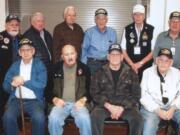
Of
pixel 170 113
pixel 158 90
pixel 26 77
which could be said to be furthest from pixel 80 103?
pixel 170 113

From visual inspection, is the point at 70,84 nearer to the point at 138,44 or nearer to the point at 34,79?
the point at 34,79

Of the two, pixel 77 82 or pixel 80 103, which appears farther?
pixel 77 82

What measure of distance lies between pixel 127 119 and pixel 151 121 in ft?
0.78

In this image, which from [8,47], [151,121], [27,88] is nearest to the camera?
[151,121]

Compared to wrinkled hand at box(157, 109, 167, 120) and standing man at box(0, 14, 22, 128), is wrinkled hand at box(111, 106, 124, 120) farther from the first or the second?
standing man at box(0, 14, 22, 128)

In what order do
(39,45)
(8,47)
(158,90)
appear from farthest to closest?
(39,45), (8,47), (158,90)

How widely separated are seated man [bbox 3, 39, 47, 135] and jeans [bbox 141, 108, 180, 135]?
104cm

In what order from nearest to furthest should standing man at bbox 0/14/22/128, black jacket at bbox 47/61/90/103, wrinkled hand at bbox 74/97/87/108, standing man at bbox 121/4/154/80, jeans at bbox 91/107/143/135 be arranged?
jeans at bbox 91/107/143/135
wrinkled hand at bbox 74/97/87/108
black jacket at bbox 47/61/90/103
standing man at bbox 0/14/22/128
standing man at bbox 121/4/154/80

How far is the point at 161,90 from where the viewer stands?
362 cm

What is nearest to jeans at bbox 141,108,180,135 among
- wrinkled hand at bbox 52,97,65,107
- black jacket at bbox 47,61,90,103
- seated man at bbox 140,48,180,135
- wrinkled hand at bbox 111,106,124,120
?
seated man at bbox 140,48,180,135

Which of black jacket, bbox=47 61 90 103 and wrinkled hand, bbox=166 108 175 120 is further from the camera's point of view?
black jacket, bbox=47 61 90 103

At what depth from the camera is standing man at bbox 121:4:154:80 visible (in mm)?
4355

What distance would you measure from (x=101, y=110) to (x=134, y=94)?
1.31ft

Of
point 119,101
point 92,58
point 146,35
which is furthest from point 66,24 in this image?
point 119,101
